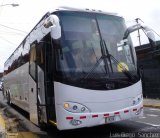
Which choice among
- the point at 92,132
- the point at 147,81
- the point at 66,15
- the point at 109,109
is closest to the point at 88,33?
the point at 66,15

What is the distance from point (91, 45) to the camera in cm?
956

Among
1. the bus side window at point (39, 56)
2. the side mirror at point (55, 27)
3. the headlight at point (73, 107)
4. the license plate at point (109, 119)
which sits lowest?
the license plate at point (109, 119)

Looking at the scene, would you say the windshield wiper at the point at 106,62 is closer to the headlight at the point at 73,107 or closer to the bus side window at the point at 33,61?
the headlight at the point at 73,107

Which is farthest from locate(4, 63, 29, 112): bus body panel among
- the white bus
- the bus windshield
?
the bus windshield

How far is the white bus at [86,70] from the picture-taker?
9.02 m

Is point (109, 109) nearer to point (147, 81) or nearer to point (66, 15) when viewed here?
point (66, 15)

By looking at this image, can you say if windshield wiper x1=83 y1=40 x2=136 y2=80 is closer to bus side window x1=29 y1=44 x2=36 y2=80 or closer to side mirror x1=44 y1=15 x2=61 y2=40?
side mirror x1=44 y1=15 x2=61 y2=40

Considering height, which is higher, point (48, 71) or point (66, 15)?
point (66, 15)

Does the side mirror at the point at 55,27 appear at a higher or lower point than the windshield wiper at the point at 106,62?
higher

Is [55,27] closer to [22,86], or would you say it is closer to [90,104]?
[90,104]

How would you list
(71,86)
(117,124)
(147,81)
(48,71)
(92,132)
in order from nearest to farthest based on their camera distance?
(71,86), (48,71), (92,132), (117,124), (147,81)

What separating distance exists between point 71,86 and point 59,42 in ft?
3.87

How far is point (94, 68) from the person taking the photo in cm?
930

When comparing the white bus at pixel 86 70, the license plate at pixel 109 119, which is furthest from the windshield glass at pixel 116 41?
the license plate at pixel 109 119
